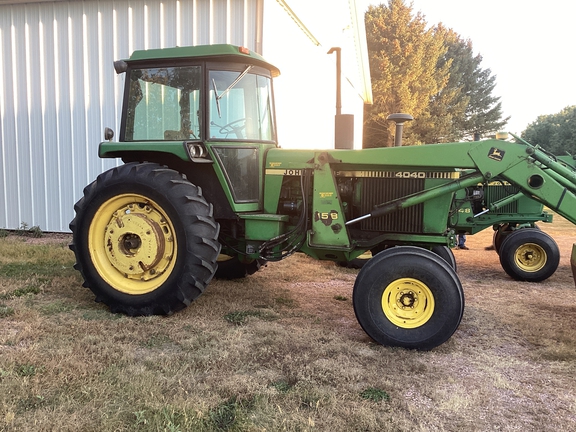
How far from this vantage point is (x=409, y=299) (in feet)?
11.5

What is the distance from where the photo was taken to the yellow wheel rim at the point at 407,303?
347cm

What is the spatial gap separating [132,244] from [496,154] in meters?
3.19

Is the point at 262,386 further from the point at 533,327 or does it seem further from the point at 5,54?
the point at 5,54

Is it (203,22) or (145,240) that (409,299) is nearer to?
(145,240)

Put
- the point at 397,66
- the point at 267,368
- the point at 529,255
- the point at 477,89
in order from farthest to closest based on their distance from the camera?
the point at 477,89, the point at 397,66, the point at 529,255, the point at 267,368

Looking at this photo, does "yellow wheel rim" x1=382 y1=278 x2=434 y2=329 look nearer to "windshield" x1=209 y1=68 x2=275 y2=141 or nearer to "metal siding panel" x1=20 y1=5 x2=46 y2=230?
"windshield" x1=209 y1=68 x2=275 y2=141

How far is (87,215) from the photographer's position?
4.21m

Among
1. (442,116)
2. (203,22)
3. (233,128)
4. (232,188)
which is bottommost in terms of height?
(232,188)

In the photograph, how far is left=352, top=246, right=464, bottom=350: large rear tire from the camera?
3385 millimetres

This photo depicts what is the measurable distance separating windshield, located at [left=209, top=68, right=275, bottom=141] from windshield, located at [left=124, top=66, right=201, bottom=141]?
0.17m

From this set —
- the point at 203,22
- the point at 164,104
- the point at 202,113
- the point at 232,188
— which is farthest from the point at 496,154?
the point at 203,22

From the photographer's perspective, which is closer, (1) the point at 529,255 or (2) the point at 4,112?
(1) the point at 529,255

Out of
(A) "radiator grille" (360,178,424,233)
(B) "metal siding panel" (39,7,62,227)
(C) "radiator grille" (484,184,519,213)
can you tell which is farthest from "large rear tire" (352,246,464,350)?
(B) "metal siding panel" (39,7,62,227)

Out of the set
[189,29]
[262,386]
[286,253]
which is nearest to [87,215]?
[286,253]
